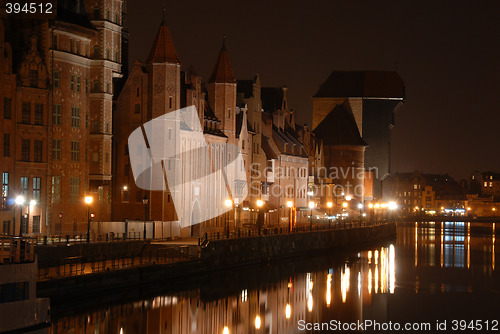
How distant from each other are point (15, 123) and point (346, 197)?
7713 centimetres

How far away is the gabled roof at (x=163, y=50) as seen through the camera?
63.0 meters

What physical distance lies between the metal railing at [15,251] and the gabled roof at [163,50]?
3109cm

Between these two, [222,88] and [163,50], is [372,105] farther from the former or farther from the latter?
[163,50]

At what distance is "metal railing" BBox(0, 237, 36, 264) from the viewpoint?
33.0 meters

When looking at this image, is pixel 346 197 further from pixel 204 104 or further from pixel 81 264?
pixel 81 264

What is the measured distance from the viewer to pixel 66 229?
56.3 metres

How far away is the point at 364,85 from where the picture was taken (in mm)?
139250

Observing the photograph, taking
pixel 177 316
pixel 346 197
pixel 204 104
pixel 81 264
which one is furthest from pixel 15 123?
pixel 346 197

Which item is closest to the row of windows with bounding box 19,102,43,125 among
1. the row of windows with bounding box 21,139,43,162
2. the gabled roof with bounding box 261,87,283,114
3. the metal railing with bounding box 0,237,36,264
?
the row of windows with bounding box 21,139,43,162

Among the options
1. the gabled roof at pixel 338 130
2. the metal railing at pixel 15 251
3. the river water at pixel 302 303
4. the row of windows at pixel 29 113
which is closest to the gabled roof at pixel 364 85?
the gabled roof at pixel 338 130

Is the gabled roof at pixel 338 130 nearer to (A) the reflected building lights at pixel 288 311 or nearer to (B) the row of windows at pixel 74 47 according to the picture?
(B) the row of windows at pixel 74 47

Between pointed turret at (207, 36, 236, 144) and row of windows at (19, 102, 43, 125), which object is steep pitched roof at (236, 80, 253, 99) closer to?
pointed turret at (207, 36, 236, 144)

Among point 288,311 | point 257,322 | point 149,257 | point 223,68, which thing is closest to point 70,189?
point 149,257

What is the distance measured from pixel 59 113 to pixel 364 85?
89031mm
